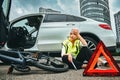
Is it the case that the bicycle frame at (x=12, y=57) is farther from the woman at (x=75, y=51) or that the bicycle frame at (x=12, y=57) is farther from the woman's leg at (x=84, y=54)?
the woman's leg at (x=84, y=54)

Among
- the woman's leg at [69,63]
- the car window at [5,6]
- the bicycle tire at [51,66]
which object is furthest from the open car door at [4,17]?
the woman's leg at [69,63]

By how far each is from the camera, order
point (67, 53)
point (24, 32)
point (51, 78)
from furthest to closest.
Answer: point (24, 32) < point (67, 53) < point (51, 78)

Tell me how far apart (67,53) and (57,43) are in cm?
186

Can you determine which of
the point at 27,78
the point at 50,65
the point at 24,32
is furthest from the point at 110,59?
the point at 24,32

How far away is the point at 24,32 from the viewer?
28.7 feet

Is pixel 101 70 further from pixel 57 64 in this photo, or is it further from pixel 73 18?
pixel 73 18

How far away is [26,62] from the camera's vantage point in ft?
17.9

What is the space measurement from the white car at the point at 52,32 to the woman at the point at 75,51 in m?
1.69

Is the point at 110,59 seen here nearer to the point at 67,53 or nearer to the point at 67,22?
the point at 67,53

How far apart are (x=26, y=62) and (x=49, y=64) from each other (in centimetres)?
53

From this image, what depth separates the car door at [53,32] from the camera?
8141 mm

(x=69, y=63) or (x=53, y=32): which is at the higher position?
(x=53, y=32)

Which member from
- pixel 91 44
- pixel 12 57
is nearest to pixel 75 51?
pixel 12 57

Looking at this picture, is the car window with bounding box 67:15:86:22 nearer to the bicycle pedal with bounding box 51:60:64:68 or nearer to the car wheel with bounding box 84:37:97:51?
the car wheel with bounding box 84:37:97:51
